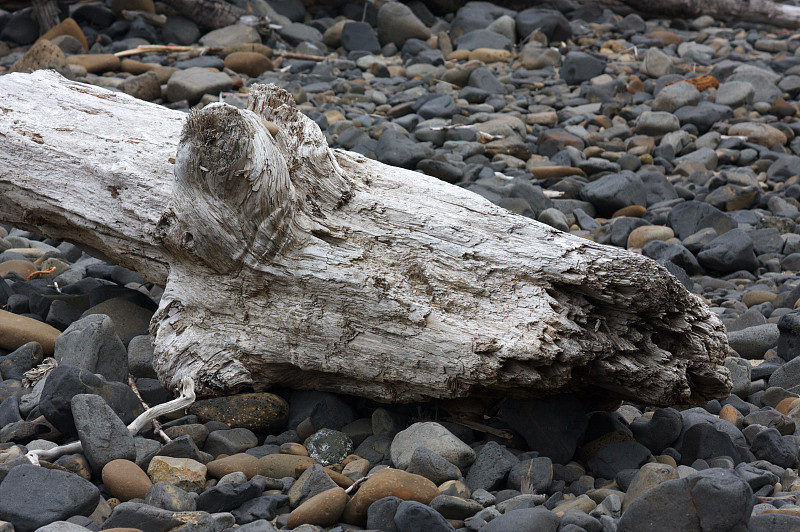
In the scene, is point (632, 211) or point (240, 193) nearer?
point (240, 193)

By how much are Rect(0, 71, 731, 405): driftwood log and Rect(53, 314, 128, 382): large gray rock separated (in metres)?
0.32

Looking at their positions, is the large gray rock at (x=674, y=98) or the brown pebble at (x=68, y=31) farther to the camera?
the brown pebble at (x=68, y=31)

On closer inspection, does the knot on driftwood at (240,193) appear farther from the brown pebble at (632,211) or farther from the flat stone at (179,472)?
the brown pebble at (632,211)

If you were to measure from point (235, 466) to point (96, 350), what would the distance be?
106 centimetres

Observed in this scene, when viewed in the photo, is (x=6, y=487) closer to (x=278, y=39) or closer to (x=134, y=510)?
(x=134, y=510)

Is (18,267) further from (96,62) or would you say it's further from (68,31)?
(68,31)

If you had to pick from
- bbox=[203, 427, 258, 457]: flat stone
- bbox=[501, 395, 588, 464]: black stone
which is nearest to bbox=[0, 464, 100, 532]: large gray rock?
bbox=[203, 427, 258, 457]: flat stone

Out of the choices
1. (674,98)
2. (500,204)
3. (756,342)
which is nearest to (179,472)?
(756,342)

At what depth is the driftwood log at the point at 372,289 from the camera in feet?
9.92

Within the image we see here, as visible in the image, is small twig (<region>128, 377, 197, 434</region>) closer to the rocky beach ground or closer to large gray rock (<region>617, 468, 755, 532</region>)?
the rocky beach ground

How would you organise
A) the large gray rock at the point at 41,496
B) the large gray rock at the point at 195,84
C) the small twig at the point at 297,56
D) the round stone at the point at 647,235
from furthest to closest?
the small twig at the point at 297,56, the large gray rock at the point at 195,84, the round stone at the point at 647,235, the large gray rock at the point at 41,496

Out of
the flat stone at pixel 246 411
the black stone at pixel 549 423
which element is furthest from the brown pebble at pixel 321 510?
the black stone at pixel 549 423

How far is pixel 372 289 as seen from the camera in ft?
10.3

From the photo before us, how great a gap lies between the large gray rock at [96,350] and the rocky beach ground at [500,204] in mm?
10
